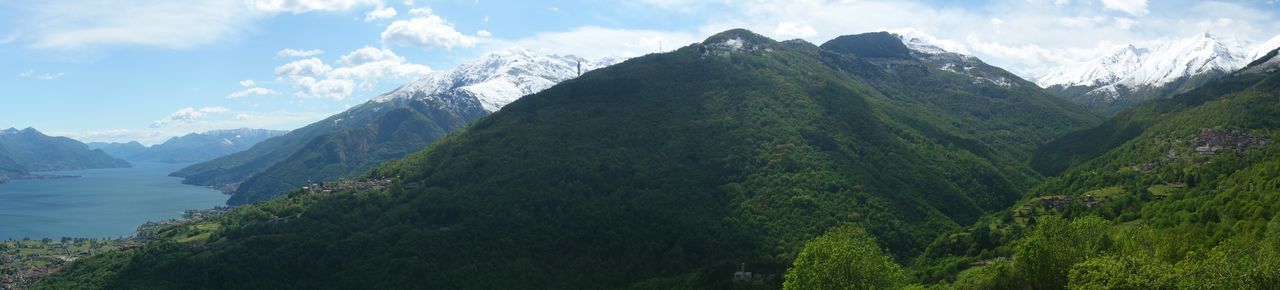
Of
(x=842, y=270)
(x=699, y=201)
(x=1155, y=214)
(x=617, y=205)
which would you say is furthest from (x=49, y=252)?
(x=1155, y=214)

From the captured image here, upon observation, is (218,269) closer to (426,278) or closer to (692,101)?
(426,278)

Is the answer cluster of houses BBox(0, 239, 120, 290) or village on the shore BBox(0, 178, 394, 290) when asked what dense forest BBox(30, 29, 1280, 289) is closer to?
village on the shore BBox(0, 178, 394, 290)

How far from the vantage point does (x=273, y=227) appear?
141000 mm

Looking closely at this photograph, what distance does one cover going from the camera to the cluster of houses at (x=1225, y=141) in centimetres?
12361

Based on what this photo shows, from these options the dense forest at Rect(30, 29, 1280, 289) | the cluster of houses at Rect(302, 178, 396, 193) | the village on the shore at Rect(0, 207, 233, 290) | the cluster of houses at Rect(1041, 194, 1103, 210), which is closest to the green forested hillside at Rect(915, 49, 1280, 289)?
the cluster of houses at Rect(1041, 194, 1103, 210)

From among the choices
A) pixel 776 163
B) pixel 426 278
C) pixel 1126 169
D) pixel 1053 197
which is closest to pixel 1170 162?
pixel 1126 169

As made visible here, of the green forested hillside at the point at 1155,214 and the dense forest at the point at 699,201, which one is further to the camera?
the dense forest at the point at 699,201

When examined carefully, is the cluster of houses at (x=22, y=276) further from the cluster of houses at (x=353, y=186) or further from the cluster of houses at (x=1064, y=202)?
the cluster of houses at (x=1064, y=202)

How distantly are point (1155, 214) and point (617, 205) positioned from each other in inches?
3173

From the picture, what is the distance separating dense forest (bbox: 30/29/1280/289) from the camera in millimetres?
107938

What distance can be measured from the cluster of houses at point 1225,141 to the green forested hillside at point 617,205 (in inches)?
1335

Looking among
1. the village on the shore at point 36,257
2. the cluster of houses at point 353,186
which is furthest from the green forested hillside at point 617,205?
the village on the shore at point 36,257

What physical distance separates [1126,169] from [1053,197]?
19452 millimetres

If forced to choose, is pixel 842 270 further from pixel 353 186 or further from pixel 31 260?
pixel 31 260
